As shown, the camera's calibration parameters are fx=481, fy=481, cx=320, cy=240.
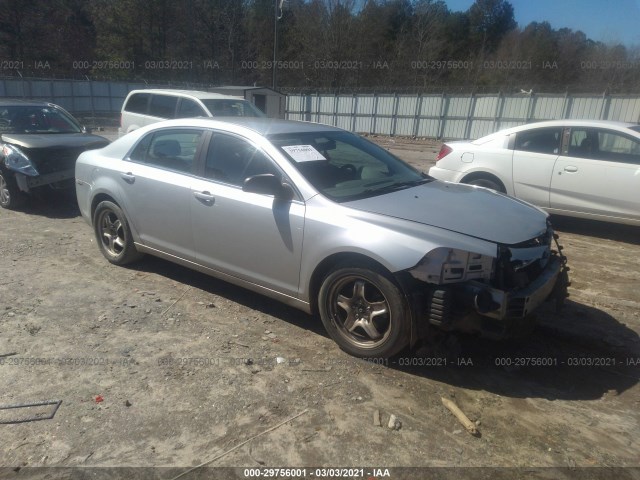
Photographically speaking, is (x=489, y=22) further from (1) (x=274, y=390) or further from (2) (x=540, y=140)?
(1) (x=274, y=390)

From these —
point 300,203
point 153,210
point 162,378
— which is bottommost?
point 162,378

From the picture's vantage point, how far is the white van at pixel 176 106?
10.4 metres

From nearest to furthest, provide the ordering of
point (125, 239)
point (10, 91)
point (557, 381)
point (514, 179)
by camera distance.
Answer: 1. point (557, 381)
2. point (125, 239)
3. point (514, 179)
4. point (10, 91)

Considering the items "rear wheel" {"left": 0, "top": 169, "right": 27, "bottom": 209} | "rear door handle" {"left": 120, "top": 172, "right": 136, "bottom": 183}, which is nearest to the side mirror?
"rear door handle" {"left": 120, "top": 172, "right": 136, "bottom": 183}

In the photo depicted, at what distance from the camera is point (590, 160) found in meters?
6.53

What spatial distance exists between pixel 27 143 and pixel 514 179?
7187mm

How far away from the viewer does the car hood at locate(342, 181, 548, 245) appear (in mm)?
3213

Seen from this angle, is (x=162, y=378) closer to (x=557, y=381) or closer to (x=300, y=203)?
(x=300, y=203)

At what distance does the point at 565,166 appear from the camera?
668 centimetres

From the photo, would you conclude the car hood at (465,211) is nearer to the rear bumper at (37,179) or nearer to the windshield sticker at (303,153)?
the windshield sticker at (303,153)

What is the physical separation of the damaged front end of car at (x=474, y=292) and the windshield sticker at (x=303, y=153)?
4.40 ft

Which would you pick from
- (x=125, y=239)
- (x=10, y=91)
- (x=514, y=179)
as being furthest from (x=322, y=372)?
(x=10, y=91)

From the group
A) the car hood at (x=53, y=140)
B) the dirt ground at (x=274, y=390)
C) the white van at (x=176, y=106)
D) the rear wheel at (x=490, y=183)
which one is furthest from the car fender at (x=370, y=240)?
the white van at (x=176, y=106)

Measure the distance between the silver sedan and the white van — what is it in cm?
568
